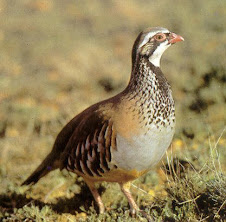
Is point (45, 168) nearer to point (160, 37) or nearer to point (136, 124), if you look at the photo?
point (136, 124)

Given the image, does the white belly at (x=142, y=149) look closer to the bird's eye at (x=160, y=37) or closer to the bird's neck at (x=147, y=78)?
the bird's neck at (x=147, y=78)

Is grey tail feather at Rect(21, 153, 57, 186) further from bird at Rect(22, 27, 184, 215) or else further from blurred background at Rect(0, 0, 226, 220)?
bird at Rect(22, 27, 184, 215)

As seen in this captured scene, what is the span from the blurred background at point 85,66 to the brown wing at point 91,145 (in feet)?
2.44

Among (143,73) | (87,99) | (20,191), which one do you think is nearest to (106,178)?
(143,73)

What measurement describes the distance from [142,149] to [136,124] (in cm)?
17

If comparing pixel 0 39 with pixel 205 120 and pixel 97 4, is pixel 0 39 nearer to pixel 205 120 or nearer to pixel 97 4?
pixel 97 4

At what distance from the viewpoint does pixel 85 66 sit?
7.94 metres

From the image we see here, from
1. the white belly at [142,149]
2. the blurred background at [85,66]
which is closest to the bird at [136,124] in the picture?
the white belly at [142,149]

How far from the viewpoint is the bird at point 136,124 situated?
313 cm

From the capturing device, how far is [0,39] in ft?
30.6

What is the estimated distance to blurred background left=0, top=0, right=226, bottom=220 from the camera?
5293mm

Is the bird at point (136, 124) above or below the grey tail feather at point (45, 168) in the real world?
above

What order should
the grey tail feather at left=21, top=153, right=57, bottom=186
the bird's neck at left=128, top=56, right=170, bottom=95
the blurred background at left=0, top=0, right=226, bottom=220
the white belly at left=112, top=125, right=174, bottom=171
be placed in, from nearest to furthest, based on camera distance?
the white belly at left=112, top=125, right=174, bottom=171 → the bird's neck at left=128, top=56, right=170, bottom=95 → the grey tail feather at left=21, top=153, right=57, bottom=186 → the blurred background at left=0, top=0, right=226, bottom=220

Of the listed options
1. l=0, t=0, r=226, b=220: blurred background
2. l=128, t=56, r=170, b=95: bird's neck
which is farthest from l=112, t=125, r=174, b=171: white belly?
l=0, t=0, r=226, b=220: blurred background
